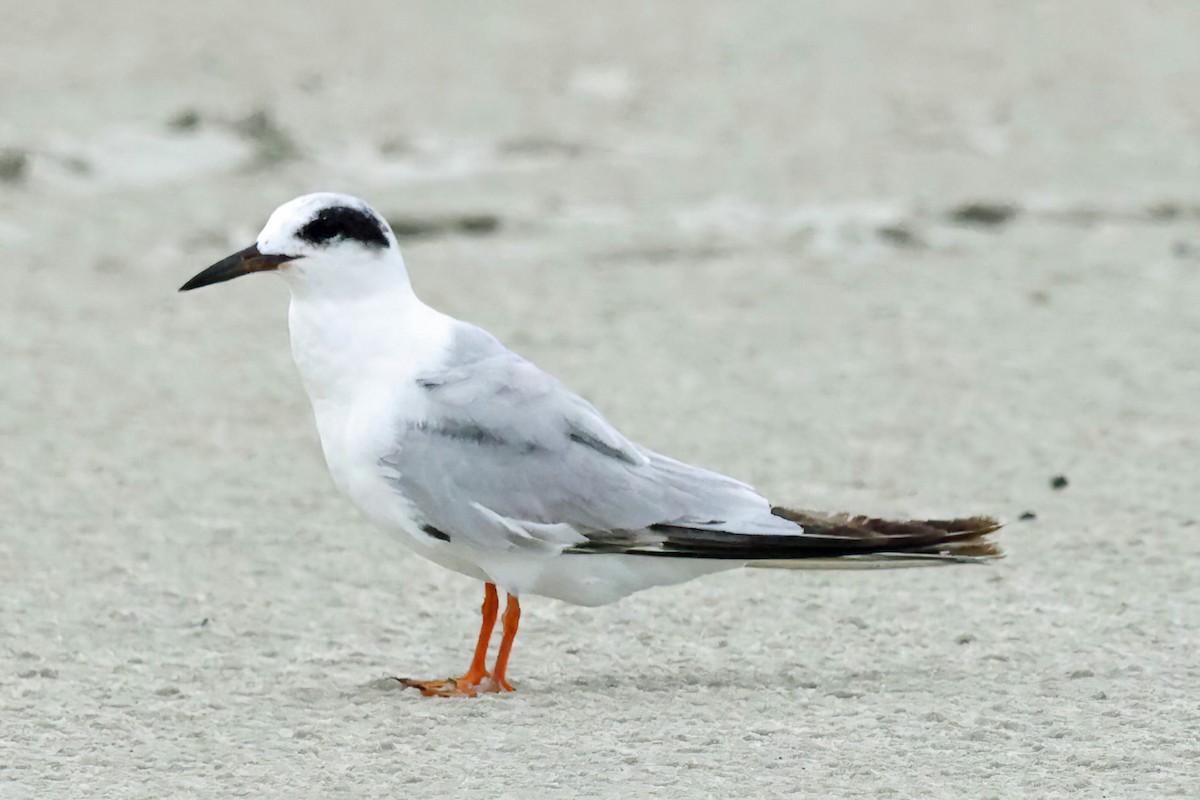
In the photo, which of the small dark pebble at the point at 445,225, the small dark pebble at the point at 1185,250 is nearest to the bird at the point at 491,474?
the small dark pebble at the point at 445,225

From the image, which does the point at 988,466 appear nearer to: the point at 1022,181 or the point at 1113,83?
the point at 1022,181

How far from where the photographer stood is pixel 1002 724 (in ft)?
11.7

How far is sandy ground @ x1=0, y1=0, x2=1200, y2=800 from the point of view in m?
3.54

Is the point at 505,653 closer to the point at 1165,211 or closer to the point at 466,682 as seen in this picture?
the point at 466,682

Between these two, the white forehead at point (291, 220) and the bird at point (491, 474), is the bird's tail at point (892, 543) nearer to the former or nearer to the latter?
the bird at point (491, 474)

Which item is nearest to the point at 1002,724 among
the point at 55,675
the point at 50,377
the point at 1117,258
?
the point at 55,675

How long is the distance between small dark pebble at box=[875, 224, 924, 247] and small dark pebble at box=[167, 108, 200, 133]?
10.8ft

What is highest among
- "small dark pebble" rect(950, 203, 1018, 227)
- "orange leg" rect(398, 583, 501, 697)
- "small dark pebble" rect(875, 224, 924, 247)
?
"small dark pebble" rect(950, 203, 1018, 227)

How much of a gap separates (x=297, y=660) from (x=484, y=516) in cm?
60

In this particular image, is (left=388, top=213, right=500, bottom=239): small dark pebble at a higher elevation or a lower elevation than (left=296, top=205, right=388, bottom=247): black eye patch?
higher

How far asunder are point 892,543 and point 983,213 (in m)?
5.34

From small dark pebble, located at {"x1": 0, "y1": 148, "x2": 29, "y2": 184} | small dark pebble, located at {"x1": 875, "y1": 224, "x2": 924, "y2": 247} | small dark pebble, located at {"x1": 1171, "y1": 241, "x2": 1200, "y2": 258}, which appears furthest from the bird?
small dark pebble, located at {"x1": 0, "y1": 148, "x2": 29, "y2": 184}

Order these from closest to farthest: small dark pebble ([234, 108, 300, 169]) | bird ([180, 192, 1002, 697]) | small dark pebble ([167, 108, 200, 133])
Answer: bird ([180, 192, 1002, 697]) → small dark pebble ([234, 108, 300, 169]) → small dark pebble ([167, 108, 200, 133])

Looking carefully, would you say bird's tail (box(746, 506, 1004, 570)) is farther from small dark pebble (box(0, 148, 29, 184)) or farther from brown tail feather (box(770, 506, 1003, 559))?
small dark pebble (box(0, 148, 29, 184))
